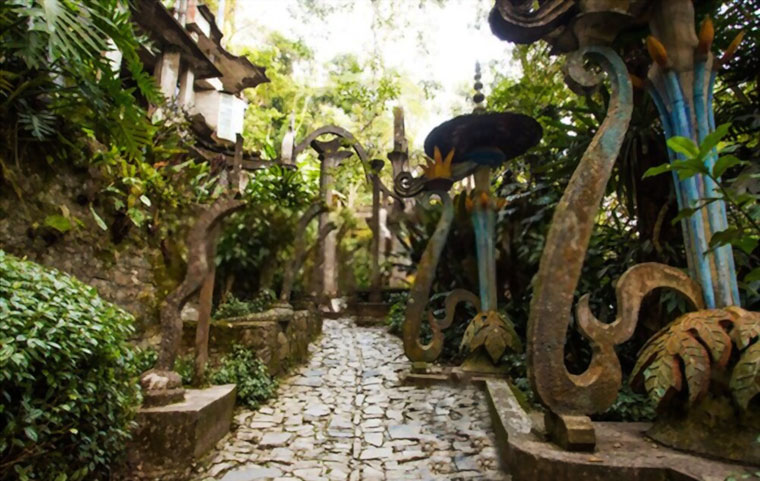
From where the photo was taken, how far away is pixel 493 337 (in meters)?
4.75

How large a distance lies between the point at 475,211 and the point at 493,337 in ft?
4.93

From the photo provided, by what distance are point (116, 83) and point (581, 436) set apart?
4.66m

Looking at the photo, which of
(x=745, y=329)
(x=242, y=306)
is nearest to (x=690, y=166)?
(x=745, y=329)

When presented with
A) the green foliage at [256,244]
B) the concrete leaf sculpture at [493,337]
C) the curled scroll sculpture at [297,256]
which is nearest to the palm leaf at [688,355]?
the concrete leaf sculpture at [493,337]

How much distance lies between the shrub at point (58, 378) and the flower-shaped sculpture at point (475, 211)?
3.20m

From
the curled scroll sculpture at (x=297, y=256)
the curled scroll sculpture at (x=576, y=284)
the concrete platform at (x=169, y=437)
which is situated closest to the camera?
the curled scroll sculpture at (x=576, y=284)

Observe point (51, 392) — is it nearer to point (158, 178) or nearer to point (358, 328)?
point (158, 178)

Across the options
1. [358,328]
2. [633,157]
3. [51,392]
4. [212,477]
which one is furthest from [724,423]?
[358,328]

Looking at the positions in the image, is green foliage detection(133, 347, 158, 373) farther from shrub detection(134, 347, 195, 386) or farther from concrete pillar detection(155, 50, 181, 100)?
concrete pillar detection(155, 50, 181, 100)

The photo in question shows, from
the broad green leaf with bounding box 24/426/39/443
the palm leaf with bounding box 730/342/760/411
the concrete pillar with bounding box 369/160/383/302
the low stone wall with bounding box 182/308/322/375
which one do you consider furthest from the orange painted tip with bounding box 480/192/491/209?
the concrete pillar with bounding box 369/160/383/302

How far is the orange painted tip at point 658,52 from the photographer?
8.33 feet

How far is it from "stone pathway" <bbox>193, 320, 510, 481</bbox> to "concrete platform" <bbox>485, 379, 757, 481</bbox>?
67 centimetres

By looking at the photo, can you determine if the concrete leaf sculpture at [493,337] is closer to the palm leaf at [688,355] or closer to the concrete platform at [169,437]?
the palm leaf at [688,355]

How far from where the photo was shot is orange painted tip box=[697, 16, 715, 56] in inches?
99.3
